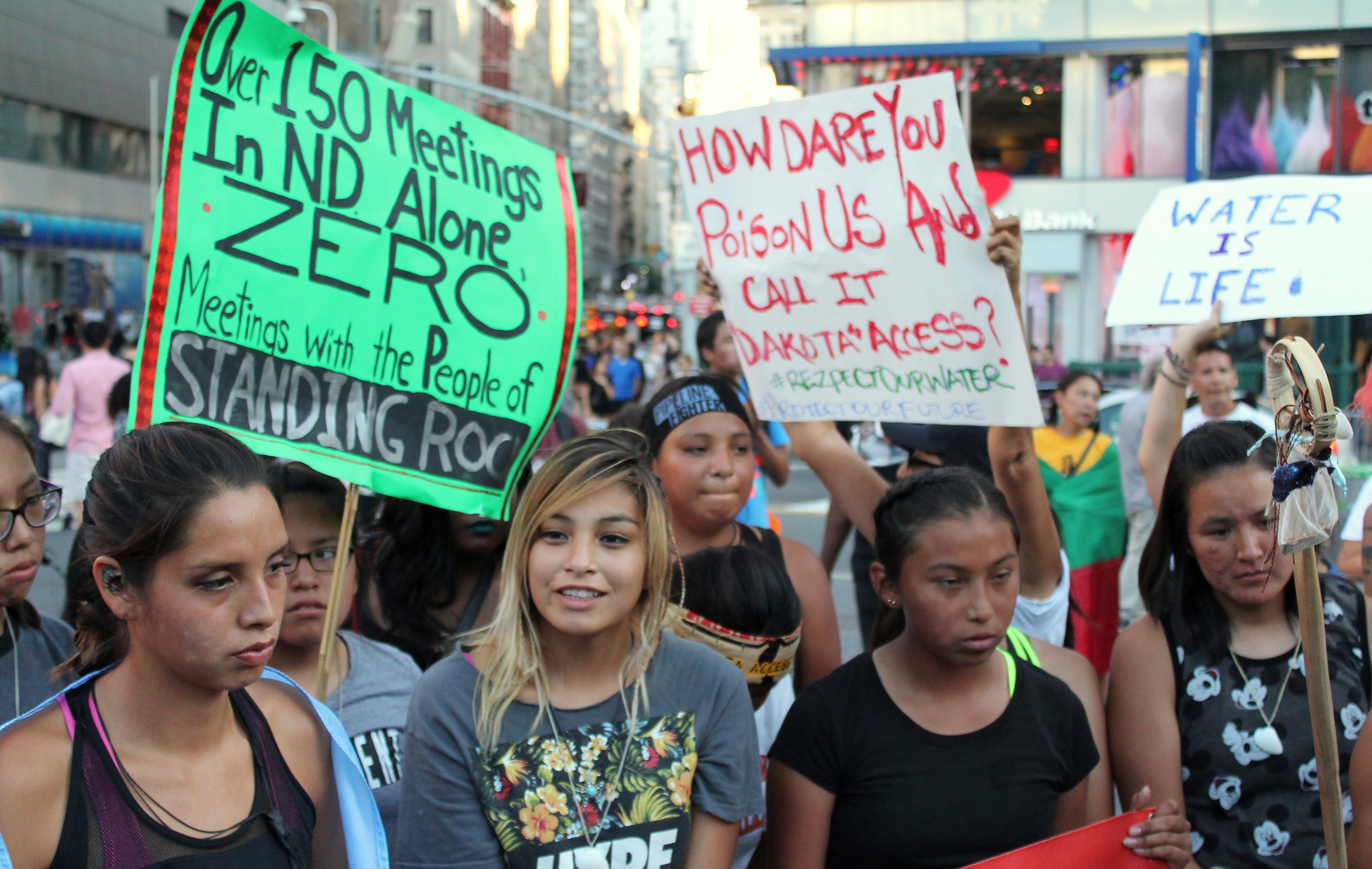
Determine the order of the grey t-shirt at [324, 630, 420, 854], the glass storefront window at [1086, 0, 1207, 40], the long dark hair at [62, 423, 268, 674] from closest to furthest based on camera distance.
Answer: the long dark hair at [62, 423, 268, 674], the grey t-shirt at [324, 630, 420, 854], the glass storefront window at [1086, 0, 1207, 40]

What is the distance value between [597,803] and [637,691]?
0.75ft

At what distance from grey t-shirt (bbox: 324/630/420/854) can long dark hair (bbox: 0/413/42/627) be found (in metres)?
0.66

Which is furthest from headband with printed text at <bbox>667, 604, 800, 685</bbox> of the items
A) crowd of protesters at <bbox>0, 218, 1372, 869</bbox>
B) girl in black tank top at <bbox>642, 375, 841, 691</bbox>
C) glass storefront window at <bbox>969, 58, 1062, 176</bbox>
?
glass storefront window at <bbox>969, 58, 1062, 176</bbox>

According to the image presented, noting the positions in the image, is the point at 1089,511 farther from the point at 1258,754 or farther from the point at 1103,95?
the point at 1103,95

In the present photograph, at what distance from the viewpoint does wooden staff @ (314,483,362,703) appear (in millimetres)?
2803

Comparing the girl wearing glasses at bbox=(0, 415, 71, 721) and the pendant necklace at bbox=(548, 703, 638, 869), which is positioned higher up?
the girl wearing glasses at bbox=(0, 415, 71, 721)

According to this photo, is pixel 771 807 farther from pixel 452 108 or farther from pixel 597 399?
pixel 597 399

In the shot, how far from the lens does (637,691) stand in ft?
7.91

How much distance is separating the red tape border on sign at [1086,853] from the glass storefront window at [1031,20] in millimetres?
24955

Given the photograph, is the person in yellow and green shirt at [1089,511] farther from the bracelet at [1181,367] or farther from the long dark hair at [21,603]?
the long dark hair at [21,603]

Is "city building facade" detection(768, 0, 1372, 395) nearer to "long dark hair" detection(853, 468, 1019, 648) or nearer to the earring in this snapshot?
"long dark hair" detection(853, 468, 1019, 648)

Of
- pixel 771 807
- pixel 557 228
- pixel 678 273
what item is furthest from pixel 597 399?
pixel 678 273

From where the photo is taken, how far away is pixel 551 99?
350 ft

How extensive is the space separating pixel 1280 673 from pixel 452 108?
2574 millimetres
